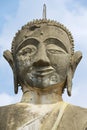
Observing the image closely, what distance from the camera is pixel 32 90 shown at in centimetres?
1094

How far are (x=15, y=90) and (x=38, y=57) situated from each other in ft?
2.62

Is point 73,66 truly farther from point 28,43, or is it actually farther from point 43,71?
point 28,43

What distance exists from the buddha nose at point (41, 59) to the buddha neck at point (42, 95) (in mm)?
416

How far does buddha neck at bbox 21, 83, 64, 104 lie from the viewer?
1089 centimetres

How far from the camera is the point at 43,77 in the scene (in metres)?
10.8

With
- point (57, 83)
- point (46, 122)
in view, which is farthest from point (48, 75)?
point (46, 122)

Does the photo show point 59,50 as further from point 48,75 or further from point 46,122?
point 46,122

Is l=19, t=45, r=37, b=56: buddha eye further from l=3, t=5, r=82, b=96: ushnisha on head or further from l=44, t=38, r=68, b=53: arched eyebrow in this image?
l=44, t=38, r=68, b=53: arched eyebrow

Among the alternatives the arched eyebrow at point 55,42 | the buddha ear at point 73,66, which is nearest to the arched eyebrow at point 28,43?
the arched eyebrow at point 55,42

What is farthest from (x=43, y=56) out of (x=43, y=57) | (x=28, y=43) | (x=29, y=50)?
(x=28, y=43)

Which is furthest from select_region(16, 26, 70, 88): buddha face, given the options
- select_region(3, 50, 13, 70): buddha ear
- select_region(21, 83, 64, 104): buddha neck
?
select_region(3, 50, 13, 70): buddha ear

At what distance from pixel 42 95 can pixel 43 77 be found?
0.32 metres

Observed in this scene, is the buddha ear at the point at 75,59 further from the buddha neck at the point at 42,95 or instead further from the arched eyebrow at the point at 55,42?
the buddha neck at the point at 42,95

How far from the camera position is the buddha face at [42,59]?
10828mm
